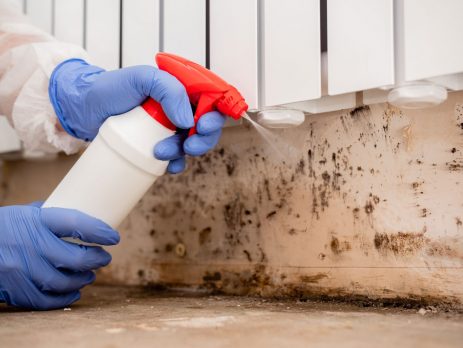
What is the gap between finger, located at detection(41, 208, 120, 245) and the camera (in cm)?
82

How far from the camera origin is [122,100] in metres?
0.85

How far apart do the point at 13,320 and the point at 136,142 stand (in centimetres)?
32

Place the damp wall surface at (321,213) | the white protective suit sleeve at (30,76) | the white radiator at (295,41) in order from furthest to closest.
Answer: the white protective suit sleeve at (30,76) → the damp wall surface at (321,213) → the white radiator at (295,41)

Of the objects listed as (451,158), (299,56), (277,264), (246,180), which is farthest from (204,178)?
(451,158)

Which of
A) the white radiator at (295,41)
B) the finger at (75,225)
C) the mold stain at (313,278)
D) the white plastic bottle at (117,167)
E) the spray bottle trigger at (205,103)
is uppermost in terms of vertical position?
the white radiator at (295,41)

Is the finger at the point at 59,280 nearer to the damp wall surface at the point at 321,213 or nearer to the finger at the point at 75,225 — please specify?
the finger at the point at 75,225

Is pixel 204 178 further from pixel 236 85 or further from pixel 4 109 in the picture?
pixel 4 109

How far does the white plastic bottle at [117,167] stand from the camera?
0.80 metres

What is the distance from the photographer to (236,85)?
2.92 feet

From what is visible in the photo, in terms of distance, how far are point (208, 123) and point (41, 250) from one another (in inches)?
13.4

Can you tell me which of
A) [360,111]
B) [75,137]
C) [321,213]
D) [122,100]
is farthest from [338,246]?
[75,137]

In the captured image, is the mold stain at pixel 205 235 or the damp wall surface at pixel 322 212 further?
the mold stain at pixel 205 235

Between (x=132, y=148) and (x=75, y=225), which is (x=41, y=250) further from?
(x=132, y=148)

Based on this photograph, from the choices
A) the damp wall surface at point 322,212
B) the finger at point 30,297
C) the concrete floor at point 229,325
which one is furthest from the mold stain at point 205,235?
the finger at point 30,297
